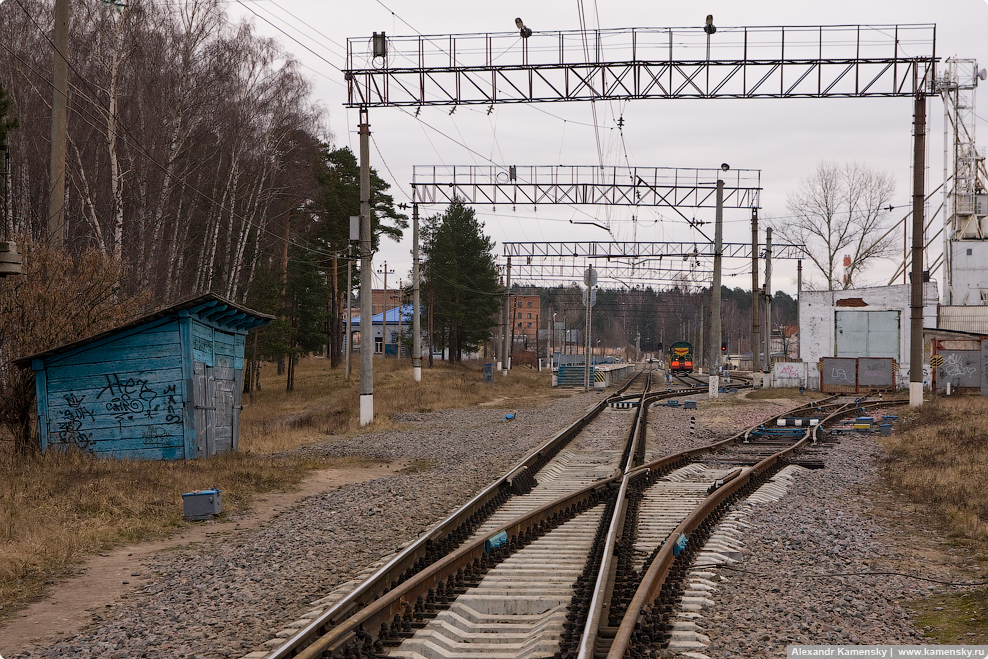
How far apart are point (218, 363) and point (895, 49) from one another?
1872 cm

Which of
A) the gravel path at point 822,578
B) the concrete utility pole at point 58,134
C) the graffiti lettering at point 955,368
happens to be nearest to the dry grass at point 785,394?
the graffiti lettering at point 955,368

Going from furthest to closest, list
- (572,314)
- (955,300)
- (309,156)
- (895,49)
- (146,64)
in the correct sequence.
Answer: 1. (572,314)
2. (955,300)
3. (309,156)
4. (146,64)
5. (895,49)

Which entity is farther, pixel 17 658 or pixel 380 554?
pixel 380 554

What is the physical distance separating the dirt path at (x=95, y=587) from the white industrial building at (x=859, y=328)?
36.2m

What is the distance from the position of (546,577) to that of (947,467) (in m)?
9.34

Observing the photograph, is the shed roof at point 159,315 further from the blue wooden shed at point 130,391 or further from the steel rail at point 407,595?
the steel rail at point 407,595

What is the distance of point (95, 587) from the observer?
7.57 m

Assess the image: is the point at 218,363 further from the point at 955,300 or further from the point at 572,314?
the point at 572,314

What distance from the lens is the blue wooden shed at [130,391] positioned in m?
14.9

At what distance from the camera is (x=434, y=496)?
12.0 metres

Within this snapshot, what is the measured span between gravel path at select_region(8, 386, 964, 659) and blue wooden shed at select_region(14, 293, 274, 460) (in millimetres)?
4144

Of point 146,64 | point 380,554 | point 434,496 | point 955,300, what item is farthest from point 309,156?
point 955,300

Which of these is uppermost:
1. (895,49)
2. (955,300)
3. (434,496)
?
(895,49)

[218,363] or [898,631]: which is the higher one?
[218,363]
